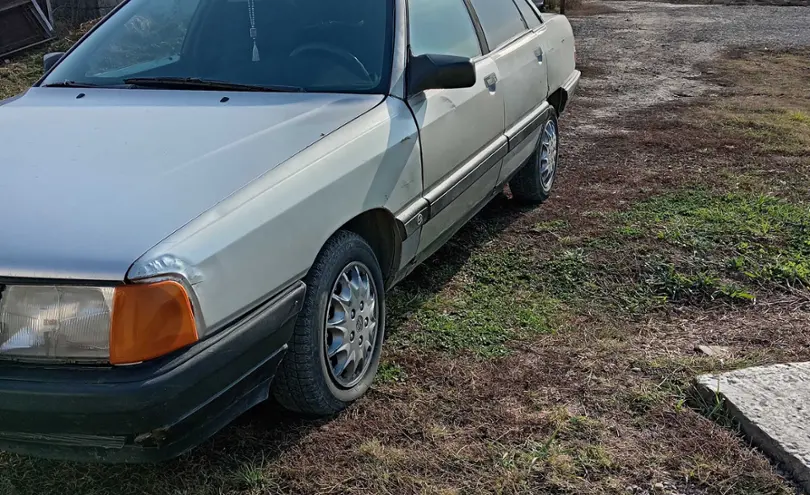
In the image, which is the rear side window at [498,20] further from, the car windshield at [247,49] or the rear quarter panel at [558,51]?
the car windshield at [247,49]

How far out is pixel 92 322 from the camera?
203 cm

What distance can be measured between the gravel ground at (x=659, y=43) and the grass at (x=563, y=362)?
2.96 metres

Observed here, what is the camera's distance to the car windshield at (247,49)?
10.5ft

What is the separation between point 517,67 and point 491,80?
1.63ft

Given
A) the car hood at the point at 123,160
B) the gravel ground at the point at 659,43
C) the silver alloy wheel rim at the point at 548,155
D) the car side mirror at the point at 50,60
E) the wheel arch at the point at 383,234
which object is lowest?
the gravel ground at the point at 659,43

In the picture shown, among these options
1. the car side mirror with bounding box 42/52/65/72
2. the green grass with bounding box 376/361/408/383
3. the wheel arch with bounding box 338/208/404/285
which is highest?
the car side mirror with bounding box 42/52/65/72

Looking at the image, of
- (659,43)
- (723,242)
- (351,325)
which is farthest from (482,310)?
(659,43)

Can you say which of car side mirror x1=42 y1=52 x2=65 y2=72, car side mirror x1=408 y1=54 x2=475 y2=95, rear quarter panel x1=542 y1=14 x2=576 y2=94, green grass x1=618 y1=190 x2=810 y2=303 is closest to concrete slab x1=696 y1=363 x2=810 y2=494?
green grass x1=618 y1=190 x2=810 y2=303

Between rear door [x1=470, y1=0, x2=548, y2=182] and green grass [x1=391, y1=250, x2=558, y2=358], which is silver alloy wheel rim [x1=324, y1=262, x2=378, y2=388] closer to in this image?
green grass [x1=391, y1=250, x2=558, y2=358]

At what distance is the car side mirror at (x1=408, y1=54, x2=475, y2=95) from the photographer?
3.14m

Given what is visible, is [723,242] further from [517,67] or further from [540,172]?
[517,67]

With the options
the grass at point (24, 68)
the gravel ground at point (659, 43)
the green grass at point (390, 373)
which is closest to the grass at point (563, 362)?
the green grass at point (390, 373)

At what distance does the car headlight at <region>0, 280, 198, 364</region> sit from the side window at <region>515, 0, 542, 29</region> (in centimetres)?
360

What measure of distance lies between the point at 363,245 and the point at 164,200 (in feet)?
2.74
